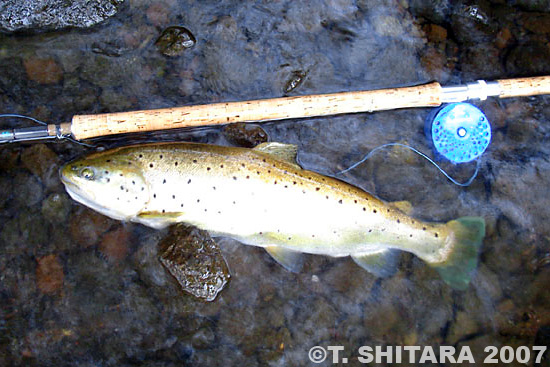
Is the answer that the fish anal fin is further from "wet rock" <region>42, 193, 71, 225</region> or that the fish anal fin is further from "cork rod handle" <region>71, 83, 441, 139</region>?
"wet rock" <region>42, 193, 71, 225</region>

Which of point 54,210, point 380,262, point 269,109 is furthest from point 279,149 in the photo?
point 54,210

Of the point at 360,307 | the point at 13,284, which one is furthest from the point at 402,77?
the point at 13,284

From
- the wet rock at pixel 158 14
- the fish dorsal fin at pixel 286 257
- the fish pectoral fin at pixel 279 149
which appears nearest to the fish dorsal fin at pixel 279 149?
the fish pectoral fin at pixel 279 149

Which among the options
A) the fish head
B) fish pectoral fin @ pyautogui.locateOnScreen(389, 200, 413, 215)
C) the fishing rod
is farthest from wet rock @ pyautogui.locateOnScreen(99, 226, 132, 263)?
fish pectoral fin @ pyautogui.locateOnScreen(389, 200, 413, 215)

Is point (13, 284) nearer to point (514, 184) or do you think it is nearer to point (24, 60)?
point (24, 60)

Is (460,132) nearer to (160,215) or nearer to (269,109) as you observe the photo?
(269,109)

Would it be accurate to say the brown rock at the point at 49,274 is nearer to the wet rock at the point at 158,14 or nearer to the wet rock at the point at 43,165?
the wet rock at the point at 43,165
